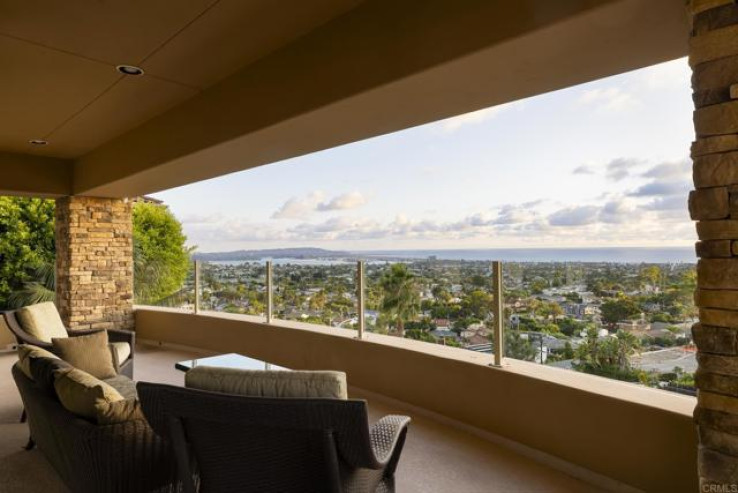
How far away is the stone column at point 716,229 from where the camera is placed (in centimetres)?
159

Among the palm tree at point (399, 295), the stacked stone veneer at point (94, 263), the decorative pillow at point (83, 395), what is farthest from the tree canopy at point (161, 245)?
the decorative pillow at point (83, 395)

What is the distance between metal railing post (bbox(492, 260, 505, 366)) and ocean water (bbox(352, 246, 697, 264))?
0.10 m

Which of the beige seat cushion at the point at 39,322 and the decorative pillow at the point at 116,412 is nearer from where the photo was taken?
the decorative pillow at the point at 116,412

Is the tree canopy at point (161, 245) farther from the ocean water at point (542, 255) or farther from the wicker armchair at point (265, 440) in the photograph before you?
the wicker armchair at point (265, 440)

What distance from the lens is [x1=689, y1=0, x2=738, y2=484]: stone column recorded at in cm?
159

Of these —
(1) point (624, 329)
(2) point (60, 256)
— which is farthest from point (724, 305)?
(2) point (60, 256)

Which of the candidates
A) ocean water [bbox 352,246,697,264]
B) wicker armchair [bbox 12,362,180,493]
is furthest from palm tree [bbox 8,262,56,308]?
ocean water [bbox 352,246,697,264]

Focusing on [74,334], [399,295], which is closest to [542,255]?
[399,295]

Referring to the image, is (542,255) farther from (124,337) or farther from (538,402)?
(124,337)

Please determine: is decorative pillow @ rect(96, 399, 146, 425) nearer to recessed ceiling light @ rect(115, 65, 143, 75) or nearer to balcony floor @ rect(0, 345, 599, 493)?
balcony floor @ rect(0, 345, 599, 493)

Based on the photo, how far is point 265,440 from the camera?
Result: 1740mm

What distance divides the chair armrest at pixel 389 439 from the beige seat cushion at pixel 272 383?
0.36 metres

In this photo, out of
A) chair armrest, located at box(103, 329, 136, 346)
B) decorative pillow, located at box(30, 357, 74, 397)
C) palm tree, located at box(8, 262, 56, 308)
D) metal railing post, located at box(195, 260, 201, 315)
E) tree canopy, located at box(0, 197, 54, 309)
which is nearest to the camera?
decorative pillow, located at box(30, 357, 74, 397)

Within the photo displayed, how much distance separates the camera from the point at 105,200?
721 cm
